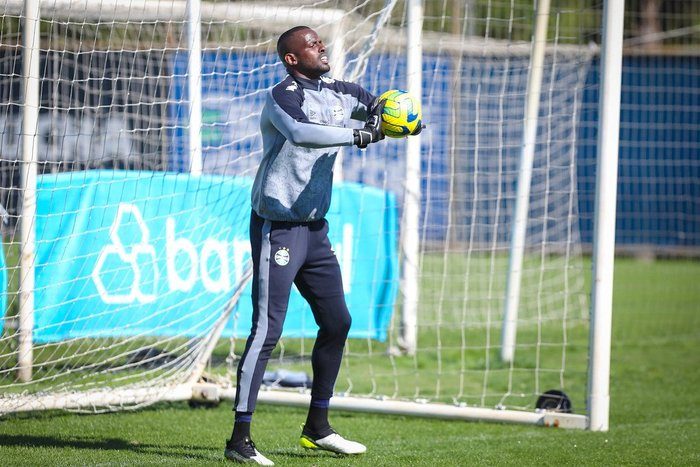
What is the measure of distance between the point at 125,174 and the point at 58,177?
Result: 1.51ft

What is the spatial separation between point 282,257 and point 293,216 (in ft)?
0.71

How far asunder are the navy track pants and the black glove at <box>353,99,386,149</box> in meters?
0.58

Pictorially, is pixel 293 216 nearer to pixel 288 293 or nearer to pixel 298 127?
pixel 288 293

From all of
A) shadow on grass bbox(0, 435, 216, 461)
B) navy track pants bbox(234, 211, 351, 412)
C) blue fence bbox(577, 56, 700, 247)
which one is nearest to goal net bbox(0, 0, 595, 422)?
shadow on grass bbox(0, 435, 216, 461)

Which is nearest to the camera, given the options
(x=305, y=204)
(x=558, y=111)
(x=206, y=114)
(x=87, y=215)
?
(x=305, y=204)

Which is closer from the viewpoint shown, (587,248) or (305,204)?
(305,204)

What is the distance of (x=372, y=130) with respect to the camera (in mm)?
4855

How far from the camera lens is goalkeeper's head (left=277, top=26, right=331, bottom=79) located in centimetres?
496

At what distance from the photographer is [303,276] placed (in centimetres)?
512

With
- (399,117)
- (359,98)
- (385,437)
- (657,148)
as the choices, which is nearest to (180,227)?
(385,437)

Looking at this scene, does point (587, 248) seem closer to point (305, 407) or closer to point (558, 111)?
point (558, 111)

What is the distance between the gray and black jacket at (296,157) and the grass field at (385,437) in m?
1.33

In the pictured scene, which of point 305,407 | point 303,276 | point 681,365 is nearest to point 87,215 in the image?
point 305,407

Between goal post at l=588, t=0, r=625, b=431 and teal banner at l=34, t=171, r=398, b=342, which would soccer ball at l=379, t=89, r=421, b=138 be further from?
teal banner at l=34, t=171, r=398, b=342
